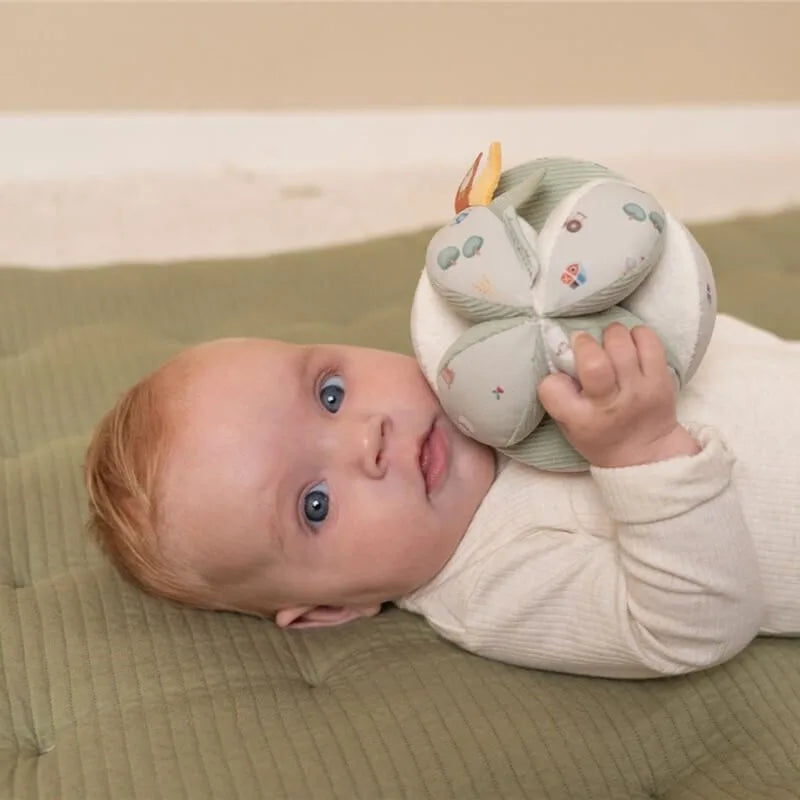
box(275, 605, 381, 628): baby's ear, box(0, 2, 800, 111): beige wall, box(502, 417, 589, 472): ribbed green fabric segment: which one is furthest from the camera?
box(0, 2, 800, 111): beige wall

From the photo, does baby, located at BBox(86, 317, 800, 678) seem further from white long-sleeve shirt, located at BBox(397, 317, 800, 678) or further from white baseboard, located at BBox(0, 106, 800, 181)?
white baseboard, located at BBox(0, 106, 800, 181)

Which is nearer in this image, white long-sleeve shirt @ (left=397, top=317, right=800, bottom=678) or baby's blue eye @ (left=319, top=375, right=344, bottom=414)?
white long-sleeve shirt @ (left=397, top=317, right=800, bottom=678)

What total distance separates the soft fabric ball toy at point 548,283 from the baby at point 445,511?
0.05 meters

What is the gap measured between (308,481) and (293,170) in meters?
1.12

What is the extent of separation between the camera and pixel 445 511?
97cm

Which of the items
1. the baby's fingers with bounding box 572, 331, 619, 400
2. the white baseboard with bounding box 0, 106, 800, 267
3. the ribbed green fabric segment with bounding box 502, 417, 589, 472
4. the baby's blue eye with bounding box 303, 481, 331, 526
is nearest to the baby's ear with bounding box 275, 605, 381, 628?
the baby's blue eye with bounding box 303, 481, 331, 526

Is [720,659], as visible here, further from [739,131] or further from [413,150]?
[739,131]

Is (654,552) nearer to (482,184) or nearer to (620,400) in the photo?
(620,400)

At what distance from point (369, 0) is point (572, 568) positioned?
4.33 ft

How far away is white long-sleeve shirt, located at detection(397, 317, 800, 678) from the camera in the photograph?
0.84 metres

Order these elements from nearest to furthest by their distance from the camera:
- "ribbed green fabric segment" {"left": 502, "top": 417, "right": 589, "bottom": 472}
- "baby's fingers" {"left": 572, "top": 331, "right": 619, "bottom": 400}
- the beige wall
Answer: "baby's fingers" {"left": 572, "top": 331, "right": 619, "bottom": 400} < "ribbed green fabric segment" {"left": 502, "top": 417, "right": 589, "bottom": 472} < the beige wall

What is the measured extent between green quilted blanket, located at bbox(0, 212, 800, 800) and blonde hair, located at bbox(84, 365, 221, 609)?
4cm

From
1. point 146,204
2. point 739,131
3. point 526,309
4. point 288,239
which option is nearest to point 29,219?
point 146,204

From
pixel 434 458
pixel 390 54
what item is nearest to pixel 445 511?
pixel 434 458
